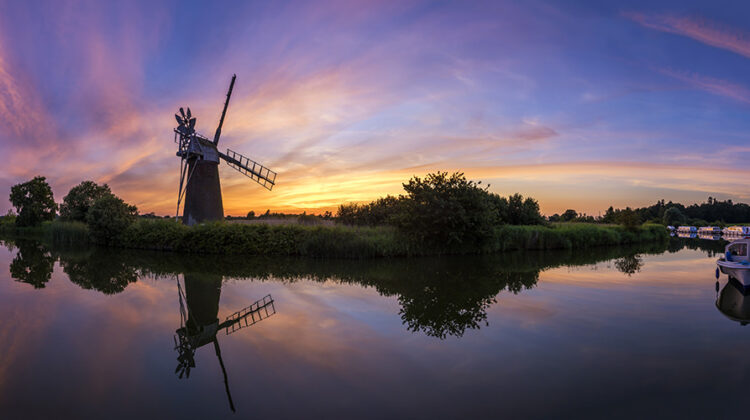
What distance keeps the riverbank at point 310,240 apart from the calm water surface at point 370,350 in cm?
658

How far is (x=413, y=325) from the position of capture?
7195 mm

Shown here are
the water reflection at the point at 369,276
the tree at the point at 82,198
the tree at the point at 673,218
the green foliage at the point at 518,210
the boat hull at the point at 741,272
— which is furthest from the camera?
the tree at the point at 673,218

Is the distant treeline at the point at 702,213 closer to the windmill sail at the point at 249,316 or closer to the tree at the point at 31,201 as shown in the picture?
the windmill sail at the point at 249,316

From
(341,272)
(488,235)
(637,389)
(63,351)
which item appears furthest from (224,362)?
(488,235)

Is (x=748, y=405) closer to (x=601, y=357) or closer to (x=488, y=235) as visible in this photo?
(x=601, y=357)

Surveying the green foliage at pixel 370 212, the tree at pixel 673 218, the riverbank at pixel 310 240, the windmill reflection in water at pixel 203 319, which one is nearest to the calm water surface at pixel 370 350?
the windmill reflection in water at pixel 203 319

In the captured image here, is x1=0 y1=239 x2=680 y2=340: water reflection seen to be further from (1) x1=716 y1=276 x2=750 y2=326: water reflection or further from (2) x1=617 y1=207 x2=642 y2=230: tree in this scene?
(2) x1=617 y1=207 x2=642 y2=230: tree

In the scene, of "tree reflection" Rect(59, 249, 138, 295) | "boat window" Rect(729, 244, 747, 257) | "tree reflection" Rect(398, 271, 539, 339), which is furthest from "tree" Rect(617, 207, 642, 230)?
"tree reflection" Rect(59, 249, 138, 295)

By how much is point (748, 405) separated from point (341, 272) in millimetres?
11394

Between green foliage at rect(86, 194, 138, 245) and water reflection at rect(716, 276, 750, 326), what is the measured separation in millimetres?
29546

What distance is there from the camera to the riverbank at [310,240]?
60.6ft

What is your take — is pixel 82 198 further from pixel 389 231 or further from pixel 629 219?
pixel 629 219

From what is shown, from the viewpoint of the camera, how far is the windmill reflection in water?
5625 millimetres

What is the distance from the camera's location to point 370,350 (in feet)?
19.0
